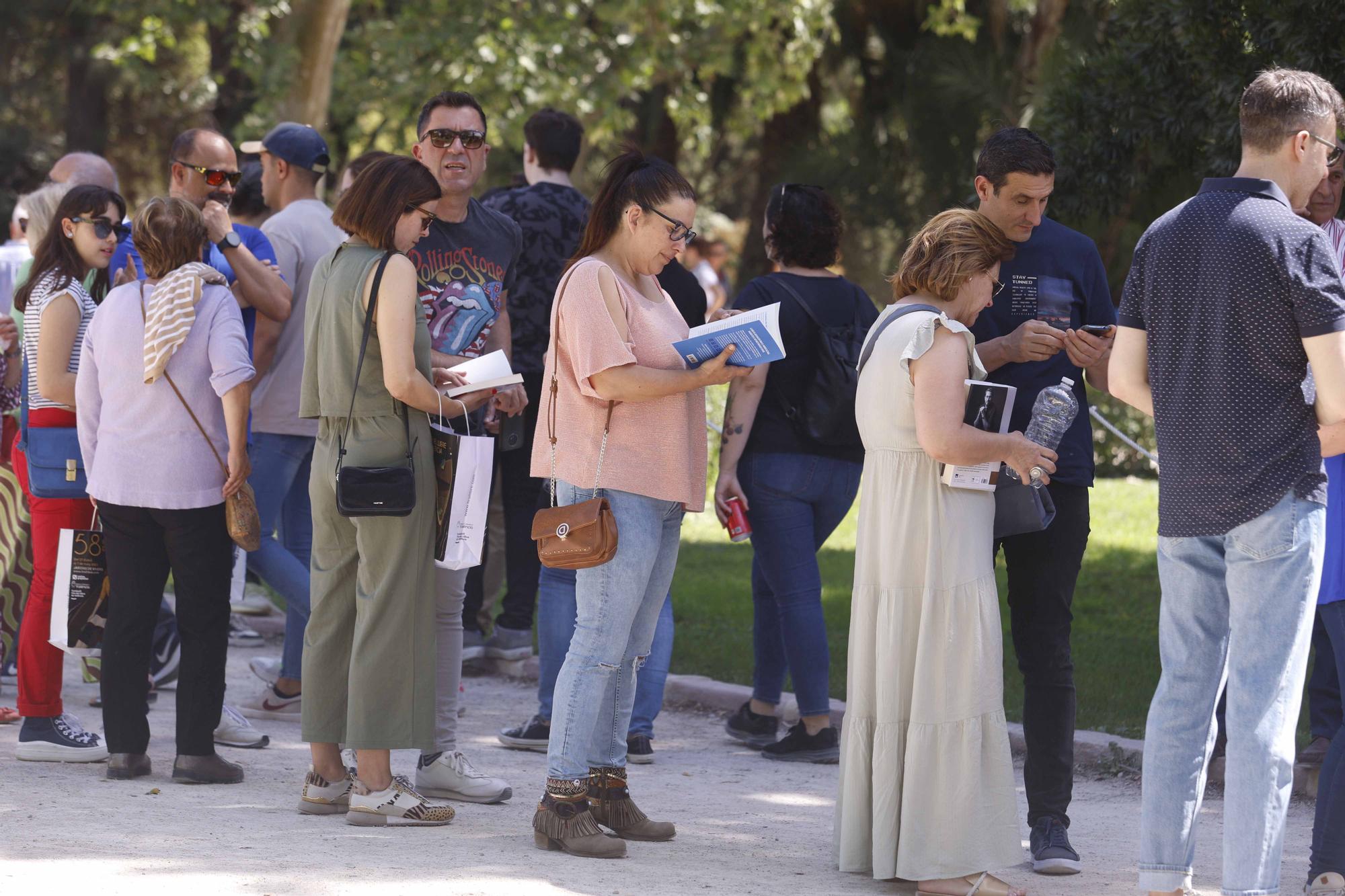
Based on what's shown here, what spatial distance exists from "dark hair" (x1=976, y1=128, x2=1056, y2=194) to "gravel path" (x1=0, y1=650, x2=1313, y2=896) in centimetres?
198

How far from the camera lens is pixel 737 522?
5.59 metres

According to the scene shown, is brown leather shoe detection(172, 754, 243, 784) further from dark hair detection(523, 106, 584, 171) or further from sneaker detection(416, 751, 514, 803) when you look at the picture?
dark hair detection(523, 106, 584, 171)

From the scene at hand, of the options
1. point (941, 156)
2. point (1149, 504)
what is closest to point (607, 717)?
point (1149, 504)

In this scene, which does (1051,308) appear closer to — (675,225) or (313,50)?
(675,225)

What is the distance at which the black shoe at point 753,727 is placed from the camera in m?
6.35

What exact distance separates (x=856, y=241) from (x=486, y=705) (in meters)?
16.8

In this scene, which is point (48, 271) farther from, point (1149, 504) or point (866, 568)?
point (1149, 504)

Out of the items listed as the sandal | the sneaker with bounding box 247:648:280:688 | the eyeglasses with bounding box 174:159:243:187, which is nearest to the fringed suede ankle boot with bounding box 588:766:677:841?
the sandal

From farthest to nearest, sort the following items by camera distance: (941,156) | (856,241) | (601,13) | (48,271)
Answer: (856,241) < (941,156) < (601,13) < (48,271)

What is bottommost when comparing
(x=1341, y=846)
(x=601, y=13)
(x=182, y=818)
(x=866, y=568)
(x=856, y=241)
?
(x=182, y=818)

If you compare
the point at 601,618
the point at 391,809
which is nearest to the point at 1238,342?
the point at 601,618

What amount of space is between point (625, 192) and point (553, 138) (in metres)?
1.96

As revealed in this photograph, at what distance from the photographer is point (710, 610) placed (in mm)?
8914

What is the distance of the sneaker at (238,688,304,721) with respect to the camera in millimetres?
6438
